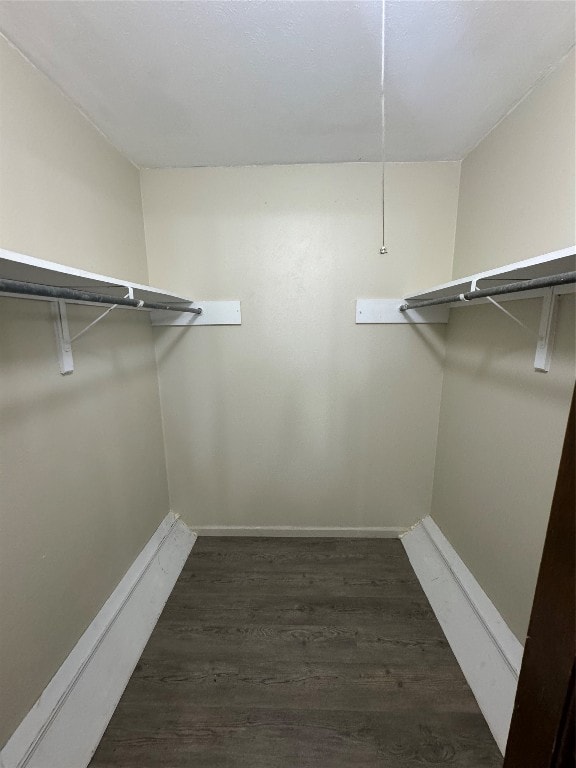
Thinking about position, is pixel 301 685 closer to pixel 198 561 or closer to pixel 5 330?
pixel 198 561

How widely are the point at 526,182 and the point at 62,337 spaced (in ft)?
6.06

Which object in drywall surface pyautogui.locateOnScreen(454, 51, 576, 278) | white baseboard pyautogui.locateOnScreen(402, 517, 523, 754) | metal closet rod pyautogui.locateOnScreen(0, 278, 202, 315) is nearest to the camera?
metal closet rod pyautogui.locateOnScreen(0, 278, 202, 315)

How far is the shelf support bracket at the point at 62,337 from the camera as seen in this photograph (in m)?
1.03

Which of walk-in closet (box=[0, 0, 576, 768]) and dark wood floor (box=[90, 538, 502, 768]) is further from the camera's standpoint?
dark wood floor (box=[90, 538, 502, 768])

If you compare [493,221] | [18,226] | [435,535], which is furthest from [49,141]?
[435,535]

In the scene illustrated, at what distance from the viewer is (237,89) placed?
41.1 inches

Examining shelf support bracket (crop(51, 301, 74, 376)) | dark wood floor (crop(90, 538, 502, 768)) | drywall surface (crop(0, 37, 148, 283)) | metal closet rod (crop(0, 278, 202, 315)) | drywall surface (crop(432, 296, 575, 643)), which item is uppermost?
drywall surface (crop(0, 37, 148, 283))

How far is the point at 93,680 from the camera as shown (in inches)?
42.3

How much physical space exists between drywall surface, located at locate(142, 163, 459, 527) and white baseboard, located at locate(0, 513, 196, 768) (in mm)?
538

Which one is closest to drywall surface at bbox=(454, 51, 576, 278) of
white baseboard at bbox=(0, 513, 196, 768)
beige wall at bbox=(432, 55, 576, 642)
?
beige wall at bbox=(432, 55, 576, 642)

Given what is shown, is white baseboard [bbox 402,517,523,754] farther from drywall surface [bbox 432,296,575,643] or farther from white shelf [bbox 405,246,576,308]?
white shelf [bbox 405,246,576,308]

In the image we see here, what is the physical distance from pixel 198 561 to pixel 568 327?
210 centimetres

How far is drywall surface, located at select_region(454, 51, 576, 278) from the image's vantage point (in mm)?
929

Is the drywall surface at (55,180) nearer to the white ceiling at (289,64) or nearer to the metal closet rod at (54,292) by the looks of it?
the white ceiling at (289,64)
